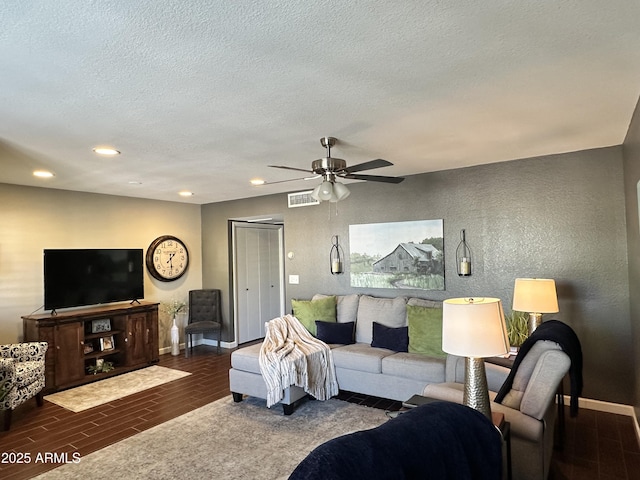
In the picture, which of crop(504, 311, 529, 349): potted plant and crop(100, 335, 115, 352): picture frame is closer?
crop(504, 311, 529, 349): potted plant

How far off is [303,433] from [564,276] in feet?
9.71

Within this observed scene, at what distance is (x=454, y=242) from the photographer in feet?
14.8

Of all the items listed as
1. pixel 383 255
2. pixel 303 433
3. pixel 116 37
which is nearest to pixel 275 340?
pixel 303 433

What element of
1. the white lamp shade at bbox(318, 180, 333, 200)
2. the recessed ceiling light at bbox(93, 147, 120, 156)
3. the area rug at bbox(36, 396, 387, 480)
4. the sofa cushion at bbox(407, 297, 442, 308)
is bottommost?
the area rug at bbox(36, 396, 387, 480)

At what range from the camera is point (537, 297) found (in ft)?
11.3

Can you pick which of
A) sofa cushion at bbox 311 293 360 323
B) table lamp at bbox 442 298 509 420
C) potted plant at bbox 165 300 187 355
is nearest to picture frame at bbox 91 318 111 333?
potted plant at bbox 165 300 187 355

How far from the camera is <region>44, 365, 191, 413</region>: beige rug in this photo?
4.25m

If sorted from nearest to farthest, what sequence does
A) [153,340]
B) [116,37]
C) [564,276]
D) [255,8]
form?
[255,8] → [116,37] → [564,276] → [153,340]

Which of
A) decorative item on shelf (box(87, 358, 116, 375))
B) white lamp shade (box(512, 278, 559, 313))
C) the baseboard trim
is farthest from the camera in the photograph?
decorative item on shelf (box(87, 358, 116, 375))

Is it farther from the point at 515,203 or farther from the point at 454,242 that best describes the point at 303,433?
the point at 515,203

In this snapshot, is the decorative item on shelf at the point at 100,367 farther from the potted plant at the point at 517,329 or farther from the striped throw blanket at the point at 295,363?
the potted plant at the point at 517,329

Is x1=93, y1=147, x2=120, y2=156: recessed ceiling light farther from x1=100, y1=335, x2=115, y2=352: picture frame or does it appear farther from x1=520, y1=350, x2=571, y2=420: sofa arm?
x1=520, y1=350, x2=571, y2=420: sofa arm

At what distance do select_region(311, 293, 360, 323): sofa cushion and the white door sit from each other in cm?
200

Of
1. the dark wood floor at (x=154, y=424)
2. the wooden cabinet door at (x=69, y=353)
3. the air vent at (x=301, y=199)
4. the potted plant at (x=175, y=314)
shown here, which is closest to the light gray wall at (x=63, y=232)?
the potted plant at (x=175, y=314)
